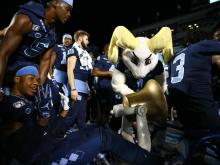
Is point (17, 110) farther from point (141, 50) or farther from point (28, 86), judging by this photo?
point (141, 50)

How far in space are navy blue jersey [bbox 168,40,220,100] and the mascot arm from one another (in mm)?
682

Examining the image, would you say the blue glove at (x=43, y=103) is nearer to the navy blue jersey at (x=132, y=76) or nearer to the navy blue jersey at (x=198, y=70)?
the navy blue jersey at (x=132, y=76)

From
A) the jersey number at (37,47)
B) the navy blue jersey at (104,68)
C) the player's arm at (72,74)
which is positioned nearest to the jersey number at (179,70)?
the jersey number at (37,47)

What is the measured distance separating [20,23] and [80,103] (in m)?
2.34

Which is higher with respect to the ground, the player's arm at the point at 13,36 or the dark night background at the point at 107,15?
the dark night background at the point at 107,15

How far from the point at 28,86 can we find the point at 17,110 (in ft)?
0.91

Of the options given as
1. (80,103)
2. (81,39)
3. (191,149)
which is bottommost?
(191,149)

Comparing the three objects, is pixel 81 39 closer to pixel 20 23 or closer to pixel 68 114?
pixel 68 114

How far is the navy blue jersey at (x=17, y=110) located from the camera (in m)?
2.98

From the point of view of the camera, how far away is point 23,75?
3225 millimetres

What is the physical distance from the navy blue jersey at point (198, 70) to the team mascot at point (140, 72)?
1.20ft

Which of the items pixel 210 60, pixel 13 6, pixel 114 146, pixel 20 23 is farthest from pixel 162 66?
pixel 13 6

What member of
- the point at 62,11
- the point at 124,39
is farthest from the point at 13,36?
the point at 124,39

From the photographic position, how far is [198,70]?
10.6ft
